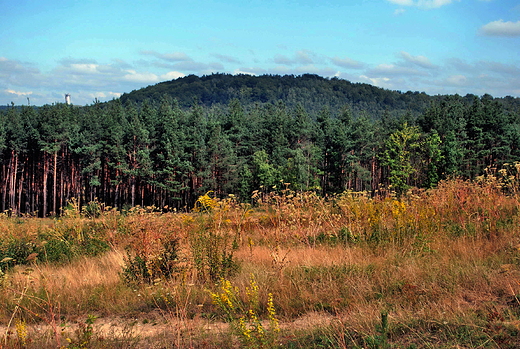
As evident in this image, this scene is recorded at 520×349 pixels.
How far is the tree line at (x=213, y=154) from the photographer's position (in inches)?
2106

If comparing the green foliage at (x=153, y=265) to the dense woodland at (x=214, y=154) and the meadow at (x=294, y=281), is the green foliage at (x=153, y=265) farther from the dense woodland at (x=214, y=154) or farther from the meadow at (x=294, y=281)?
the dense woodland at (x=214, y=154)

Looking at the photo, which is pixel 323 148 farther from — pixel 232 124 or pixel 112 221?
pixel 112 221

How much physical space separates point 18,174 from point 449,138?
6623cm

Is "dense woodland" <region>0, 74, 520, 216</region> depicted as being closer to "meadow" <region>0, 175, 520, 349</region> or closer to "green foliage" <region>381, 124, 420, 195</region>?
"green foliage" <region>381, 124, 420, 195</region>

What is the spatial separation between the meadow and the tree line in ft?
139

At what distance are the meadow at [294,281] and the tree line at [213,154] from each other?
4245 cm

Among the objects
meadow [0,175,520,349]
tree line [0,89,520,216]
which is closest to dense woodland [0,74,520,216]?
tree line [0,89,520,216]

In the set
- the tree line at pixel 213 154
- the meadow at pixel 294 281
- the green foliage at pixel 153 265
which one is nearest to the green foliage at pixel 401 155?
the tree line at pixel 213 154

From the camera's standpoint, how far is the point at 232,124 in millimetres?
66312

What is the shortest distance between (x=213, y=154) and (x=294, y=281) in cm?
4932

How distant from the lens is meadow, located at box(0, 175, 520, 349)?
3863 mm

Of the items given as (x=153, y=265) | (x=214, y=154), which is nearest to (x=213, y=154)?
(x=214, y=154)

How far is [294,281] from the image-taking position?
5.40 metres

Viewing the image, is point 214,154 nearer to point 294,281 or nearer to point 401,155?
point 401,155
